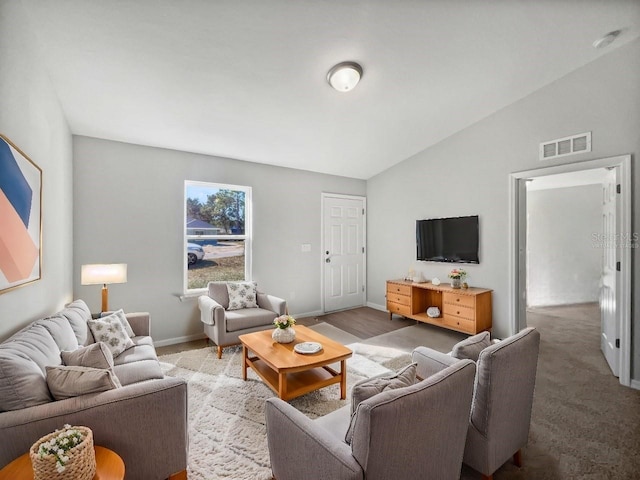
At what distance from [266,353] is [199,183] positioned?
2687 millimetres

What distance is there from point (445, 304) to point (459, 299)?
0.85ft

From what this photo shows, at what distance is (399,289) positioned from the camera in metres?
4.79

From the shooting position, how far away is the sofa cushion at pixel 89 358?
1.70 meters

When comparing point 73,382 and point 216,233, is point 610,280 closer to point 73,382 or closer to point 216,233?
point 73,382

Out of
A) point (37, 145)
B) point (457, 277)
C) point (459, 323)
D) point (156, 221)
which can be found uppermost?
point (37, 145)

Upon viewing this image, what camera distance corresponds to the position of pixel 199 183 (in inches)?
164

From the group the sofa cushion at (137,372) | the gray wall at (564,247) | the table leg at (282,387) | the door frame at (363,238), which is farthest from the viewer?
the gray wall at (564,247)

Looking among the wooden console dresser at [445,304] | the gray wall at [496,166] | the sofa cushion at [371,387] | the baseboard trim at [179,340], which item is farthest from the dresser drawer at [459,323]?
the baseboard trim at [179,340]

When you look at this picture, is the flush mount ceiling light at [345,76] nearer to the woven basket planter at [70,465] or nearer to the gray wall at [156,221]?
the gray wall at [156,221]

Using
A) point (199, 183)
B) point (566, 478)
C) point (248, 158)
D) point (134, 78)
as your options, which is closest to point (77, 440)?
point (566, 478)

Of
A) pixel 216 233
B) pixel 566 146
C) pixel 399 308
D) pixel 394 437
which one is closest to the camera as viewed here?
pixel 394 437

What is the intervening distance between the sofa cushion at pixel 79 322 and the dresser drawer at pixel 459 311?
403 cm

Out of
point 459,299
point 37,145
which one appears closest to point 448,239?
point 459,299

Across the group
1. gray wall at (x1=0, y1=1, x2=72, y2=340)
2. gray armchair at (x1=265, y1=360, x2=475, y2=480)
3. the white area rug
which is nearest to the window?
the white area rug
